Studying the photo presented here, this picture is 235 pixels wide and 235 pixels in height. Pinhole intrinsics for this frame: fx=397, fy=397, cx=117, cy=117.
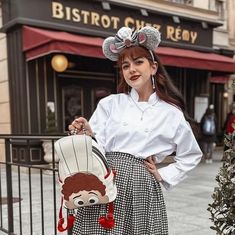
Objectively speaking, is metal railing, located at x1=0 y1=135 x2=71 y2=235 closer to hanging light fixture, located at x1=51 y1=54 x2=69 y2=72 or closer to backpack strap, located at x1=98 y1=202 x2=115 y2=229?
backpack strap, located at x1=98 y1=202 x2=115 y2=229

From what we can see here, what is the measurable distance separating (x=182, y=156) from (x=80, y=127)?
0.56 metres

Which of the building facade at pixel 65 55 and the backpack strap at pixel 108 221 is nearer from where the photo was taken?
the backpack strap at pixel 108 221

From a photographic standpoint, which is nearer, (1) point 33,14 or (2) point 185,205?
(2) point 185,205

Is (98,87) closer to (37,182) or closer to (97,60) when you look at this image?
(97,60)

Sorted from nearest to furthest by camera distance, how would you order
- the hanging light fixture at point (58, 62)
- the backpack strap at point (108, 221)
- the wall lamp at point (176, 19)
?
the backpack strap at point (108, 221) → the hanging light fixture at point (58, 62) → the wall lamp at point (176, 19)

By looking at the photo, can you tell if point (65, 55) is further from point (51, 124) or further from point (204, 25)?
point (204, 25)

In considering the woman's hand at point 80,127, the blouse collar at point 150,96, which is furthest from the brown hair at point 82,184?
the blouse collar at point 150,96

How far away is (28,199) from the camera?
5918 mm

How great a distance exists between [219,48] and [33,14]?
23.3 ft

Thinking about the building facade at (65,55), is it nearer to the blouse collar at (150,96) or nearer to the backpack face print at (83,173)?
the blouse collar at (150,96)

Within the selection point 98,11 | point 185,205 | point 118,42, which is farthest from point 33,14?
point 118,42

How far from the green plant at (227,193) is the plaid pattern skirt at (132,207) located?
30 centimetres

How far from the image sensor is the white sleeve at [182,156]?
2.07m

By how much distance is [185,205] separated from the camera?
18.0 ft
